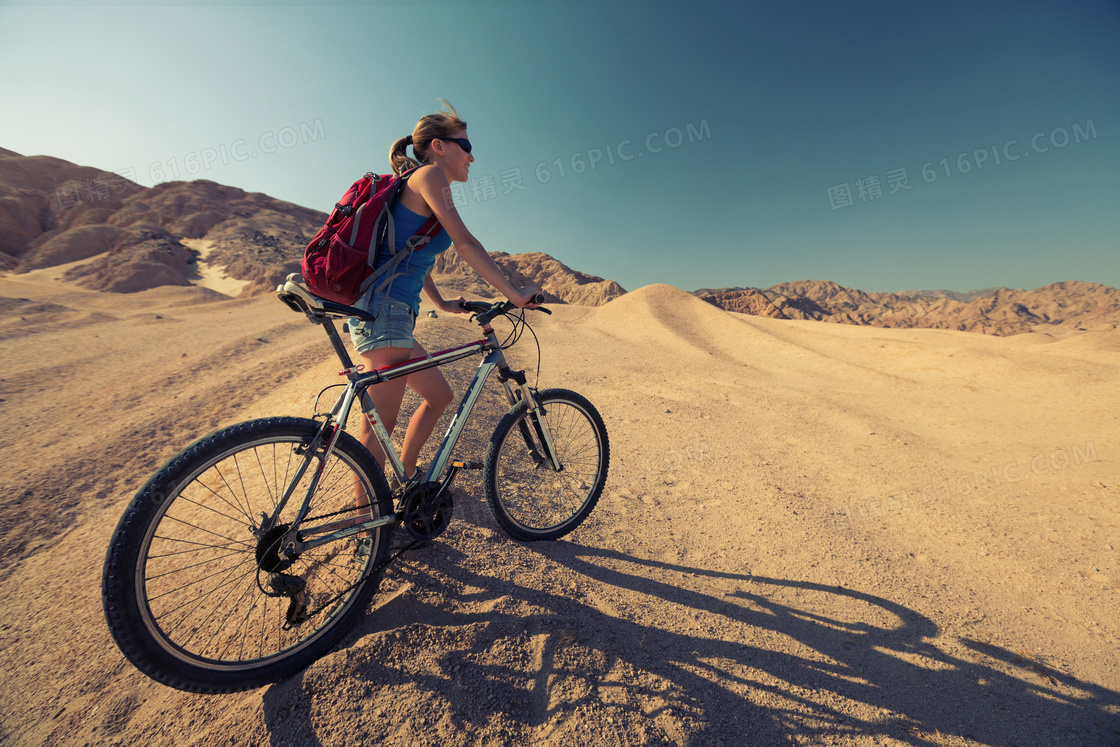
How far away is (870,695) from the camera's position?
72.1 inches

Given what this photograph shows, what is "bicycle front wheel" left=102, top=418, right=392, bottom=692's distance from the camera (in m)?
1.34

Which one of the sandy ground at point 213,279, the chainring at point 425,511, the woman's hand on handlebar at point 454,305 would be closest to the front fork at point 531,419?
the woman's hand on handlebar at point 454,305

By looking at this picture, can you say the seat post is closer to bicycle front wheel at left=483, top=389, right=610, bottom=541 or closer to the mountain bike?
the mountain bike

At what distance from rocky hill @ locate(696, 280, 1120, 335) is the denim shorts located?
93.6 feet

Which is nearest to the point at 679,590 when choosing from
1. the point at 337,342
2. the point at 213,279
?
the point at 337,342

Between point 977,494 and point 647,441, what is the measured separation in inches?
122

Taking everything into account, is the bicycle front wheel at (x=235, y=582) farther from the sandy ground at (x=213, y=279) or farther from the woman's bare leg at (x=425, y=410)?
the sandy ground at (x=213, y=279)

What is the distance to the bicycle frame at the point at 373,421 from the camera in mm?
1680

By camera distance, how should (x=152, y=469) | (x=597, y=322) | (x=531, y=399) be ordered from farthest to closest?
(x=597, y=322)
(x=152, y=469)
(x=531, y=399)

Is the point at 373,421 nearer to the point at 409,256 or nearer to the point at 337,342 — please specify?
the point at 337,342

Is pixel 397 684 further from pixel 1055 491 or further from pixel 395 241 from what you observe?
pixel 1055 491

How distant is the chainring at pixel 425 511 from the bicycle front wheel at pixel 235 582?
0.38ft

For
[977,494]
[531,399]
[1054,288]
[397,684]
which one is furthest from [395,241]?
[1054,288]

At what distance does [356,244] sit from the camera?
183 cm
